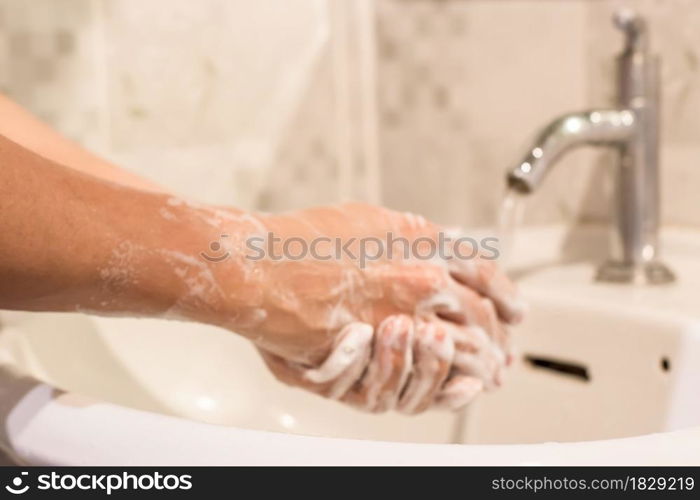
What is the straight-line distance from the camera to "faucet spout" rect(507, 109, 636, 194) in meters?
0.78

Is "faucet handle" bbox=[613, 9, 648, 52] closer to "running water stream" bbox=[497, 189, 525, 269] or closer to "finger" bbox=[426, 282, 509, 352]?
"running water stream" bbox=[497, 189, 525, 269]

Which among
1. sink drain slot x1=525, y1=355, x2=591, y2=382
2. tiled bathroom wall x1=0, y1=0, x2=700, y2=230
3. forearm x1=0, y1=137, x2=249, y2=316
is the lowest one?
sink drain slot x1=525, y1=355, x2=591, y2=382

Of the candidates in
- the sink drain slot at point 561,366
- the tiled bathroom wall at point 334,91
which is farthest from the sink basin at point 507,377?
the tiled bathroom wall at point 334,91

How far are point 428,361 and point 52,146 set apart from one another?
0.98 feet

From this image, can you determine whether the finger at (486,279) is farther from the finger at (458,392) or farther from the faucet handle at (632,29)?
the faucet handle at (632,29)

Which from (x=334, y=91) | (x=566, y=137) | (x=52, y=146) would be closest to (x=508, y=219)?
(x=566, y=137)

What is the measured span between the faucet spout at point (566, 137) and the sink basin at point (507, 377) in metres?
0.12

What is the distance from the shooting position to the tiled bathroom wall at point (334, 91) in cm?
85

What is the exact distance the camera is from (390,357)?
565 millimetres

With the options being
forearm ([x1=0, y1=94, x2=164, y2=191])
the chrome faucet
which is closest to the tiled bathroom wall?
the chrome faucet

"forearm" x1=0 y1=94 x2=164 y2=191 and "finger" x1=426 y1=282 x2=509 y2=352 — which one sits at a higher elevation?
"forearm" x1=0 y1=94 x2=164 y2=191

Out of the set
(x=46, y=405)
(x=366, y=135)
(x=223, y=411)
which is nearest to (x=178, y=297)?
(x=46, y=405)

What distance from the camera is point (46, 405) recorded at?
0.44 m

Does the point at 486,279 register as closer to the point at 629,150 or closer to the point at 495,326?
the point at 495,326
